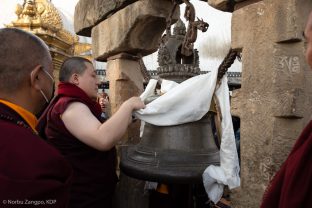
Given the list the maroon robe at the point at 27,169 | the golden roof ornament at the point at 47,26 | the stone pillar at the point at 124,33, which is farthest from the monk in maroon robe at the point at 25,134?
the golden roof ornament at the point at 47,26

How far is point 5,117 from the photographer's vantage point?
1.12 metres

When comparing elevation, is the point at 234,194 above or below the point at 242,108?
below

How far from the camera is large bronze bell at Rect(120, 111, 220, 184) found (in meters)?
1.61

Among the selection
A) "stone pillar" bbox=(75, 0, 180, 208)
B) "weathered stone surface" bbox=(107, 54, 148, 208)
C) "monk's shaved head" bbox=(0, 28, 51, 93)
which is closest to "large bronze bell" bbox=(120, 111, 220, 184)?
"monk's shaved head" bbox=(0, 28, 51, 93)

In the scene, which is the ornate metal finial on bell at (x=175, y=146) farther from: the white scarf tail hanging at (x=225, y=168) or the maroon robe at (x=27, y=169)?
the maroon robe at (x=27, y=169)

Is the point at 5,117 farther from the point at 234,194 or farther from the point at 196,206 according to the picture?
the point at 196,206

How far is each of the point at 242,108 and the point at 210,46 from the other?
4.34m

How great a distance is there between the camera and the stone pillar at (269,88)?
166cm

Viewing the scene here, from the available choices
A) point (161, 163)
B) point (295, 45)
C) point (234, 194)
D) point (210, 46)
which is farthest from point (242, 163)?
point (210, 46)

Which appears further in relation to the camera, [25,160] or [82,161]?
[82,161]

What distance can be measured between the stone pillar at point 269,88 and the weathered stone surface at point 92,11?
1592 mm

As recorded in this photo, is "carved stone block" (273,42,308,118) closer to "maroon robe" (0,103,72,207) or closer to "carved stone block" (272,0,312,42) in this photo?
"carved stone block" (272,0,312,42)

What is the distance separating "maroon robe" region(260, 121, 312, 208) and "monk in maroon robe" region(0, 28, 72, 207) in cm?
68

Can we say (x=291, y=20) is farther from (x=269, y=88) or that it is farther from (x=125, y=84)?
(x=125, y=84)
